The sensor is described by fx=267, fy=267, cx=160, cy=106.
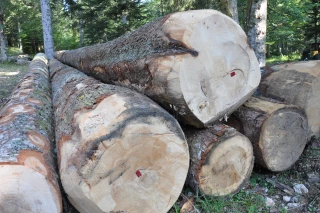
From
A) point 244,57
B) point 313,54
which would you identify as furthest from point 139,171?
point 313,54

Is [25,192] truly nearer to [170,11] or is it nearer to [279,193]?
[279,193]

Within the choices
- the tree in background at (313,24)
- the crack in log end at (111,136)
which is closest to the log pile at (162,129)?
the crack in log end at (111,136)

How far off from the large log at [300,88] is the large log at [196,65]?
2.67 feet

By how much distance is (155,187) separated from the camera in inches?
73.6

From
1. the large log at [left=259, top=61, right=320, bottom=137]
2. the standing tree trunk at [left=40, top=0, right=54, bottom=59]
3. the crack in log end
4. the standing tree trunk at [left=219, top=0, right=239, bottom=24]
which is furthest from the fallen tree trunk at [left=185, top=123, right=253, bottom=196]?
the standing tree trunk at [left=40, top=0, right=54, bottom=59]

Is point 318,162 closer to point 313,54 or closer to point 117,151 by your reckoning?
point 117,151

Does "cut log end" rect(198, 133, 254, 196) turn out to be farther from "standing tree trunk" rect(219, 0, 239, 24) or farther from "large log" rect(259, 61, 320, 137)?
"standing tree trunk" rect(219, 0, 239, 24)

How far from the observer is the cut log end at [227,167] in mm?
2168

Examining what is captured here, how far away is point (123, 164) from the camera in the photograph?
1.73 m

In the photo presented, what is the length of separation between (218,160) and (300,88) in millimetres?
1336

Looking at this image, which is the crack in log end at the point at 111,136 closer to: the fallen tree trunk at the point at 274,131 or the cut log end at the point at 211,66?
the cut log end at the point at 211,66

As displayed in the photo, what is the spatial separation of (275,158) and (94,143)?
174 cm

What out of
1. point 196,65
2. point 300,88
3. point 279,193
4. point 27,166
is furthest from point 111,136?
point 300,88

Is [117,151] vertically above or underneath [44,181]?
above
